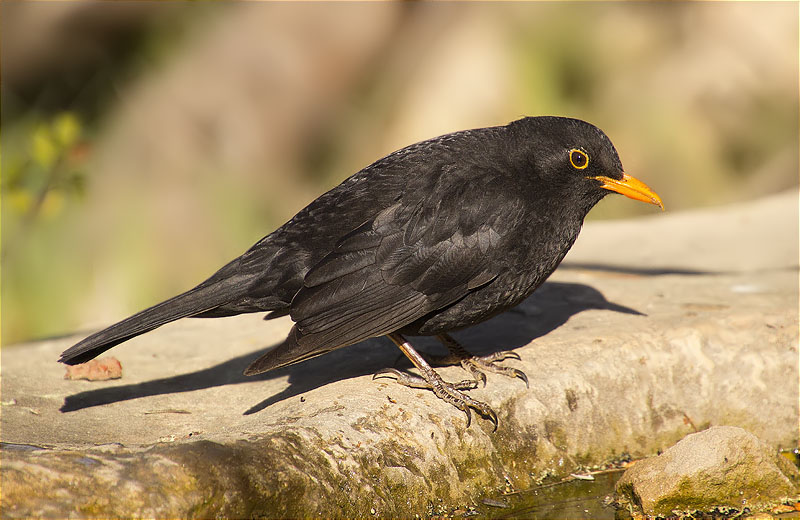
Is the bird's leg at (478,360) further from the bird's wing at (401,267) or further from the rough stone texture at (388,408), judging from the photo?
the bird's wing at (401,267)

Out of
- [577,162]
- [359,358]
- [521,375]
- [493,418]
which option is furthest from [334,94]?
[493,418]

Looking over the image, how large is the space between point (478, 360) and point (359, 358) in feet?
2.26

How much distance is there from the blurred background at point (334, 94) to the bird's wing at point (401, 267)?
526 centimetres

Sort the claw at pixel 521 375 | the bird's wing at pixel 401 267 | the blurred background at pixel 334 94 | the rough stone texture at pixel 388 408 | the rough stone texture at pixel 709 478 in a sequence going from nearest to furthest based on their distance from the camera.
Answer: the rough stone texture at pixel 388 408 < the rough stone texture at pixel 709 478 < the bird's wing at pixel 401 267 < the claw at pixel 521 375 < the blurred background at pixel 334 94

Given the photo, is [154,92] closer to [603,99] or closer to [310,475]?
[603,99]

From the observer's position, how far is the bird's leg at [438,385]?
3.90 metres

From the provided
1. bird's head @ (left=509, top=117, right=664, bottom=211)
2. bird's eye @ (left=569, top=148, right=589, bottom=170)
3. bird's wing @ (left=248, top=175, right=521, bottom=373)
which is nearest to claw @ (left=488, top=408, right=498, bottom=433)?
bird's wing @ (left=248, top=175, right=521, bottom=373)

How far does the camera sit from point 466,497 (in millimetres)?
3611

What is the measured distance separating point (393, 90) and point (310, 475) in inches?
318

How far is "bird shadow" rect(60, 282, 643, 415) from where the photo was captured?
444 centimetres

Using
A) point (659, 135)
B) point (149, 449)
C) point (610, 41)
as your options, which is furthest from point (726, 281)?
point (610, 41)

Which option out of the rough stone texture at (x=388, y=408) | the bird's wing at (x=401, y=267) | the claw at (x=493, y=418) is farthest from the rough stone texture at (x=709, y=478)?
the bird's wing at (x=401, y=267)

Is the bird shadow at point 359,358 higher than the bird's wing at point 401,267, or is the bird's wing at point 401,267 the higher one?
the bird's wing at point 401,267

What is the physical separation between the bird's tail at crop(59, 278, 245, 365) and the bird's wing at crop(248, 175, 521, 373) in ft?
1.25
